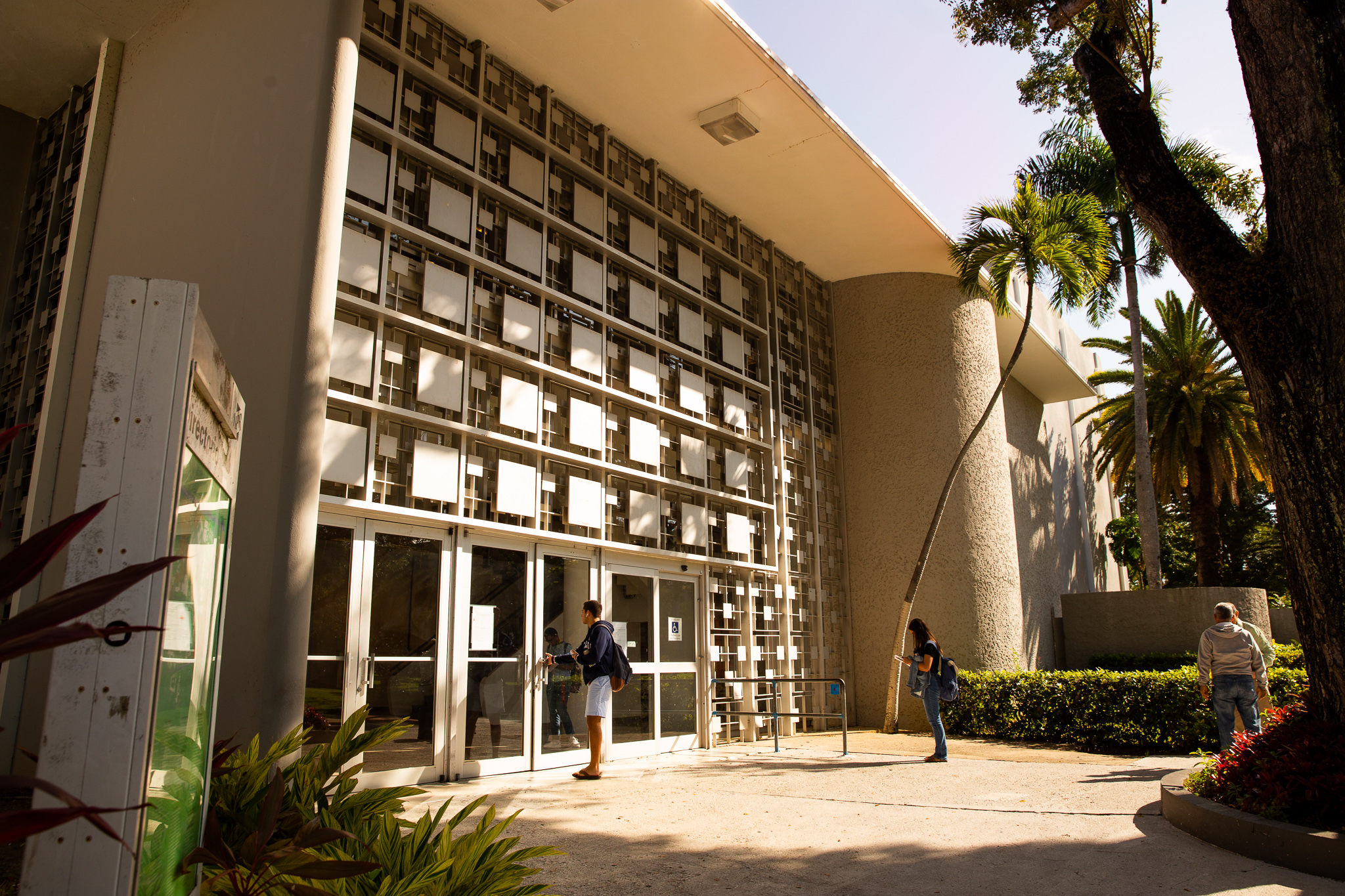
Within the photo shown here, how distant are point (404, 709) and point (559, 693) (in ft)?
6.08

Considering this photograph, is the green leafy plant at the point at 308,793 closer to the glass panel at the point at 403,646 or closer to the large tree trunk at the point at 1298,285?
the glass panel at the point at 403,646

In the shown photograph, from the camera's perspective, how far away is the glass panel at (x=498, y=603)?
837 centimetres

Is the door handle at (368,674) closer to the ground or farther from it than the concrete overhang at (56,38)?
closer to the ground

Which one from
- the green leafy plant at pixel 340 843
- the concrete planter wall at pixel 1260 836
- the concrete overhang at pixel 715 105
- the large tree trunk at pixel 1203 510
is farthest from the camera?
the large tree trunk at pixel 1203 510

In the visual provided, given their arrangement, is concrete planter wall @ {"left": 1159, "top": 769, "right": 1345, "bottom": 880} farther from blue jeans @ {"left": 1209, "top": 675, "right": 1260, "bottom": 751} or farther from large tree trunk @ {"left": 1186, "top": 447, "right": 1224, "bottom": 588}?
large tree trunk @ {"left": 1186, "top": 447, "right": 1224, "bottom": 588}

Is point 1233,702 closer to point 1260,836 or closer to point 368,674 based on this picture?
point 1260,836

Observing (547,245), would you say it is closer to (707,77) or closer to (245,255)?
(707,77)

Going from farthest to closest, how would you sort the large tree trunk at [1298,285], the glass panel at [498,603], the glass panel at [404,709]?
the glass panel at [498,603], the glass panel at [404,709], the large tree trunk at [1298,285]

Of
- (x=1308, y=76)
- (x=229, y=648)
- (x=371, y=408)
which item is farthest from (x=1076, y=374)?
(x=229, y=648)

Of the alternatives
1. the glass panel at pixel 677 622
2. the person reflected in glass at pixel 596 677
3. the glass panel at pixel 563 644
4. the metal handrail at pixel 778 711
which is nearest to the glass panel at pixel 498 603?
the glass panel at pixel 563 644

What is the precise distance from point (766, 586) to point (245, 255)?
8220 mm

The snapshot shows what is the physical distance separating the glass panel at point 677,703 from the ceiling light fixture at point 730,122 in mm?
5585

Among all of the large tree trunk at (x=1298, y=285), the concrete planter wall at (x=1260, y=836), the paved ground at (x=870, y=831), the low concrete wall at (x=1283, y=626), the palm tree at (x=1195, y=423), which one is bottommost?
the paved ground at (x=870, y=831)

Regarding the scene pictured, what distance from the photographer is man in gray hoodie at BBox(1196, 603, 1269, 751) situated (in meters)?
8.14
